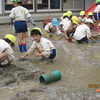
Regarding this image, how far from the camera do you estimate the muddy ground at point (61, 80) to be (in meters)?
3.86

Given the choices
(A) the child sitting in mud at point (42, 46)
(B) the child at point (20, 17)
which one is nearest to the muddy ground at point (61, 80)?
(A) the child sitting in mud at point (42, 46)

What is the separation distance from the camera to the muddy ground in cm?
386

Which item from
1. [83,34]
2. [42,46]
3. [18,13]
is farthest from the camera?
[83,34]

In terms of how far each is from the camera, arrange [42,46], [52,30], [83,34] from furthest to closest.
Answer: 1. [52,30]
2. [83,34]
3. [42,46]

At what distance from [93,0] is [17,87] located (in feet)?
48.2

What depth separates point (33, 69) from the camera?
206 inches

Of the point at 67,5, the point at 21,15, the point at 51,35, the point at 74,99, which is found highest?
the point at 67,5

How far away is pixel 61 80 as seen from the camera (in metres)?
4.58

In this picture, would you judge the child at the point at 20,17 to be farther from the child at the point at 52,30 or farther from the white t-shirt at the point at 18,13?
the child at the point at 52,30

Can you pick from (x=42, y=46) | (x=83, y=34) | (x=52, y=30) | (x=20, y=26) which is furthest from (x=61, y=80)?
(x=52, y=30)

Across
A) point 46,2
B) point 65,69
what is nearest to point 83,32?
point 65,69

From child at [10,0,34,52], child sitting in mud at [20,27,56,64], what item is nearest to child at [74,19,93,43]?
child at [10,0,34,52]

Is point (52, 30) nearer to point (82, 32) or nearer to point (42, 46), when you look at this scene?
point (82, 32)

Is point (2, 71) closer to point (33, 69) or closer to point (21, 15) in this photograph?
point (33, 69)
